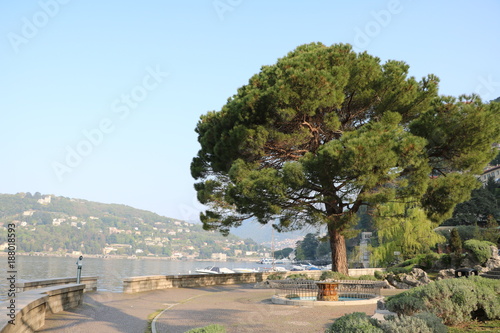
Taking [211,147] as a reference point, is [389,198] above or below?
below

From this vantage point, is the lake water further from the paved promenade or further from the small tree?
the small tree

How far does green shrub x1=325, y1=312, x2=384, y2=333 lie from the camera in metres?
6.12

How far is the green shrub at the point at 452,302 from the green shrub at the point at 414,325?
1343mm

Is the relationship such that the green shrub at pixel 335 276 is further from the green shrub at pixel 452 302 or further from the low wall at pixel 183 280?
the green shrub at pixel 452 302

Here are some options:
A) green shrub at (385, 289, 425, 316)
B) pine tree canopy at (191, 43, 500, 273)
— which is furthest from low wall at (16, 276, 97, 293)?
green shrub at (385, 289, 425, 316)

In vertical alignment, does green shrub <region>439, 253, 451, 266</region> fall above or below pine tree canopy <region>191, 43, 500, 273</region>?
below

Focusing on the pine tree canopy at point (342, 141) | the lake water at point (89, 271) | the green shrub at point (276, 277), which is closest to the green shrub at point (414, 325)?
the pine tree canopy at point (342, 141)

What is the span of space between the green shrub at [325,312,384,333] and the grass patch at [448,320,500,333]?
2.02 meters

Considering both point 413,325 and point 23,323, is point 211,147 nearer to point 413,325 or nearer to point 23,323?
point 23,323

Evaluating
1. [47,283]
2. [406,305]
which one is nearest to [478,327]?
[406,305]

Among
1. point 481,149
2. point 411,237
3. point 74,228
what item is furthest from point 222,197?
point 74,228

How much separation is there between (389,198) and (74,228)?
177 meters

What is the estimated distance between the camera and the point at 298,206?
18.7m

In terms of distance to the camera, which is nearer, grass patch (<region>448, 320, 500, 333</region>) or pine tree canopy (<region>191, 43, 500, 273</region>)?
grass patch (<region>448, 320, 500, 333</region>)
